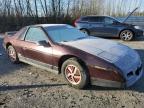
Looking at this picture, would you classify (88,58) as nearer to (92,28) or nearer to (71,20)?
(92,28)

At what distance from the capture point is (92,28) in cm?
1484

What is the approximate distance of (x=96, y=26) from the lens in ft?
48.4

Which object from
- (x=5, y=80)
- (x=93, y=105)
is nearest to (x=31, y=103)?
(x=93, y=105)

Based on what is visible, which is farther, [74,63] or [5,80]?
[5,80]

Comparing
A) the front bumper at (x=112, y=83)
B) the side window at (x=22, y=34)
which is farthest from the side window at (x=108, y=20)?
the front bumper at (x=112, y=83)

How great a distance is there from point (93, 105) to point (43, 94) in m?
1.20

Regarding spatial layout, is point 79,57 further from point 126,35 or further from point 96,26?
point 96,26

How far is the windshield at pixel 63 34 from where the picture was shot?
6496mm

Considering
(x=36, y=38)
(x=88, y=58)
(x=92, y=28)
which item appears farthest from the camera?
(x=92, y=28)

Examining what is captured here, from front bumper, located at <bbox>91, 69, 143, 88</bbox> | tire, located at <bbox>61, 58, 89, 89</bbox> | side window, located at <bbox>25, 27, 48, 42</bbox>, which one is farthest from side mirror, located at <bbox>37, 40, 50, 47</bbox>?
front bumper, located at <bbox>91, 69, 143, 88</bbox>

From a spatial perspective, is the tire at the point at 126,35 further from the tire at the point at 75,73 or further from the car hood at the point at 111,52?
the tire at the point at 75,73

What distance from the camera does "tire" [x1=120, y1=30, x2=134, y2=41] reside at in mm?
13645

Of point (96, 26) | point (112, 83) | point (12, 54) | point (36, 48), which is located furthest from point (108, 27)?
point (112, 83)

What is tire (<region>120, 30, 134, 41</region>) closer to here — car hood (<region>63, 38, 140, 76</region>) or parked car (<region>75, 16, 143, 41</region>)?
parked car (<region>75, 16, 143, 41</region>)
